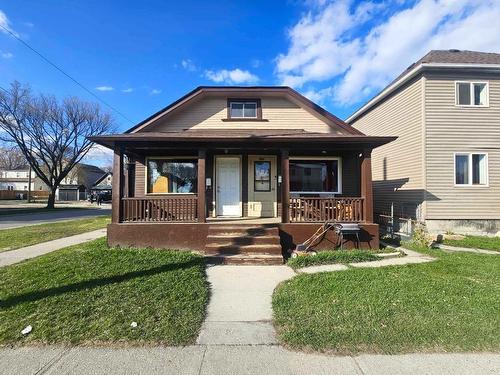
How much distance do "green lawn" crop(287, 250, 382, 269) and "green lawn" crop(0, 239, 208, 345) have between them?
2.10 meters

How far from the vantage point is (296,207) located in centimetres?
887

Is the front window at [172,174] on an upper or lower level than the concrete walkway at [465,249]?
upper

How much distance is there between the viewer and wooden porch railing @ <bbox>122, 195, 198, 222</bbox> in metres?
8.82

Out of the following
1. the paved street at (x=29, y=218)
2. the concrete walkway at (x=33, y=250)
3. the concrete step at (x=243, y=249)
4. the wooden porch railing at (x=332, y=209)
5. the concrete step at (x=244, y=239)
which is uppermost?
the wooden porch railing at (x=332, y=209)

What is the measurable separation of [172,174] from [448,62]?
10593mm

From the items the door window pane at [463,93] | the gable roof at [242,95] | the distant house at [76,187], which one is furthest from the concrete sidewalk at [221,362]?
the distant house at [76,187]

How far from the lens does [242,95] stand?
11.4 m

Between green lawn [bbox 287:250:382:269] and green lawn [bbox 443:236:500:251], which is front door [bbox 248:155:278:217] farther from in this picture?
green lawn [bbox 443:236:500:251]

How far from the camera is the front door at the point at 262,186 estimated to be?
11.1m

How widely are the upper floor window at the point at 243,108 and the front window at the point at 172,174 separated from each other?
2258 mm

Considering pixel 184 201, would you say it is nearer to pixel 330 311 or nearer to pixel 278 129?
pixel 278 129

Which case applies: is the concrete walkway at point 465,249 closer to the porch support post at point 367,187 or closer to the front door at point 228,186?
the porch support post at point 367,187

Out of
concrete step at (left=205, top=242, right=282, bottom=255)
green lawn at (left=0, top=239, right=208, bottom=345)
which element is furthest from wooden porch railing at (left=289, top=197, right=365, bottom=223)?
green lawn at (left=0, top=239, right=208, bottom=345)

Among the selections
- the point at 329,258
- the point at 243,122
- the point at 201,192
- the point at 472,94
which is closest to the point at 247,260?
the point at 329,258
